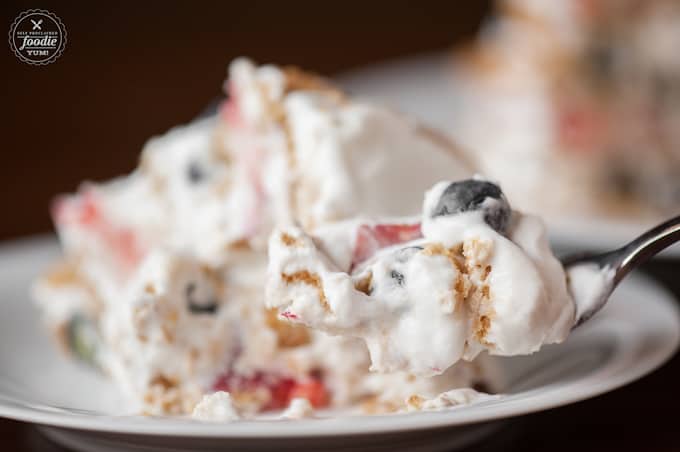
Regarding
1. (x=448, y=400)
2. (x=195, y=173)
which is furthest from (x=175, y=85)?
(x=448, y=400)

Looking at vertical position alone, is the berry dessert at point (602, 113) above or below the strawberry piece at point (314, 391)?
above

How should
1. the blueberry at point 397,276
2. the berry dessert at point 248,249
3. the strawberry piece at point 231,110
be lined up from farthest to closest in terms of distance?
the strawberry piece at point 231,110 < the berry dessert at point 248,249 < the blueberry at point 397,276

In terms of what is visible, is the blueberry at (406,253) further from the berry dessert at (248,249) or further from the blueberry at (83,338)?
the blueberry at (83,338)

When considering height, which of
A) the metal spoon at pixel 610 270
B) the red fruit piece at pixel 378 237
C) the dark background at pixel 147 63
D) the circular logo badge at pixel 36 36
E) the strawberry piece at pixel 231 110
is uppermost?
the dark background at pixel 147 63

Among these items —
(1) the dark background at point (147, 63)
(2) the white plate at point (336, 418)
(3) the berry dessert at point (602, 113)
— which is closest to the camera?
(2) the white plate at point (336, 418)

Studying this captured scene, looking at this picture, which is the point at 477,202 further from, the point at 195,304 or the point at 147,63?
the point at 147,63

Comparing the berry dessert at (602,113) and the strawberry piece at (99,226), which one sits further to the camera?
the berry dessert at (602,113)

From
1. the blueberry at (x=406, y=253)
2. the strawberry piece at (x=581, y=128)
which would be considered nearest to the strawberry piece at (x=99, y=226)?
the blueberry at (x=406, y=253)

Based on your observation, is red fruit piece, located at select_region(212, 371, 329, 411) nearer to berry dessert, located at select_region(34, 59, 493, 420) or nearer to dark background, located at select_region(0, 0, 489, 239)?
berry dessert, located at select_region(34, 59, 493, 420)
